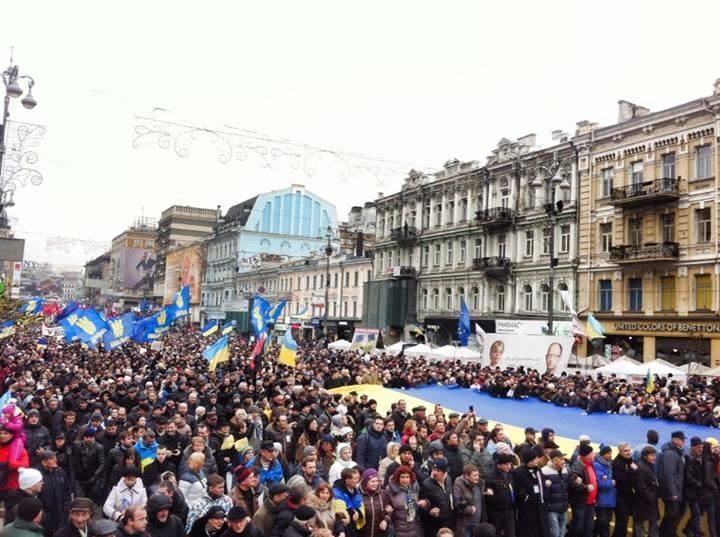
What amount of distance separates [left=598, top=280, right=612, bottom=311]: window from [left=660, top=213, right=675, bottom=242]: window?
3.95 m

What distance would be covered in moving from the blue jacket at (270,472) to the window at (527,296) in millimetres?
33839

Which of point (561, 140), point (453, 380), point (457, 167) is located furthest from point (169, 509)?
point (457, 167)

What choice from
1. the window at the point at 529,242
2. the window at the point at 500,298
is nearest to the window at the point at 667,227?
the window at the point at 529,242

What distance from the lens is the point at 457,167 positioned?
47.9 m

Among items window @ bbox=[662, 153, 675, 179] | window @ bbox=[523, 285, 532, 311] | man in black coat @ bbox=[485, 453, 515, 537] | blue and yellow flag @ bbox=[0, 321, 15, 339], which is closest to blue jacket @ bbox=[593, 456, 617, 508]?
man in black coat @ bbox=[485, 453, 515, 537]

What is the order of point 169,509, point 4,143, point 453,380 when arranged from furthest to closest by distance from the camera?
point 453,380 → point 4,143 → point 169,509

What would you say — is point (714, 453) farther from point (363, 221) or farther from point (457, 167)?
point (363, 221)

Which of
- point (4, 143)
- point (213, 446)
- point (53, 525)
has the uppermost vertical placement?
point (4, 143)

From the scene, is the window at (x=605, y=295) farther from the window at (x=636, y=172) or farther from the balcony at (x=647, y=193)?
the window at (x=636, y=172)

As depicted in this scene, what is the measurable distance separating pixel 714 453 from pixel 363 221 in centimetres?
6739

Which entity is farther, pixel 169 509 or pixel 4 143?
pixel 4 143

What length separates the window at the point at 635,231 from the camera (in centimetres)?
3422

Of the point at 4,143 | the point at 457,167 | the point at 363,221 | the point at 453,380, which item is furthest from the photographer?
the point at 363,221

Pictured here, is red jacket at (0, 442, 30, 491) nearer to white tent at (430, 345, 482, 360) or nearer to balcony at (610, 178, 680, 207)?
white tent at (430, 345, 482, 360)
